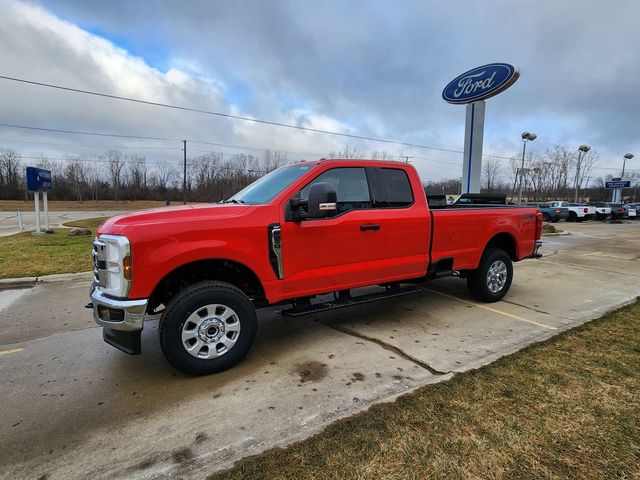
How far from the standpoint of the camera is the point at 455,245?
203 inches

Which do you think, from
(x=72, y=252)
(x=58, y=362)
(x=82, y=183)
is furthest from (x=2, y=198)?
(x=58, y=362)

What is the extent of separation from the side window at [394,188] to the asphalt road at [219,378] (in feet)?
5.10

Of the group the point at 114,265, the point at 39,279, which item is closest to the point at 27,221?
the point at 39,279

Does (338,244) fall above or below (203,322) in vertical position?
above

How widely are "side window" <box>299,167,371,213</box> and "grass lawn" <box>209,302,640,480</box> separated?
206cm

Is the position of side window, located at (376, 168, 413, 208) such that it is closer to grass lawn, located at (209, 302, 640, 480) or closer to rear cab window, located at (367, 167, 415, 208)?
rear cab window, located at (367, 167, 415, 208)

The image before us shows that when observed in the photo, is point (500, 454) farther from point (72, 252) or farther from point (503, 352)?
point (72, 252)

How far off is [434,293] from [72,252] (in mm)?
8859

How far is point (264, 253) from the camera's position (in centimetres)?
365

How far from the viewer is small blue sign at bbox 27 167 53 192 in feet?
46.0

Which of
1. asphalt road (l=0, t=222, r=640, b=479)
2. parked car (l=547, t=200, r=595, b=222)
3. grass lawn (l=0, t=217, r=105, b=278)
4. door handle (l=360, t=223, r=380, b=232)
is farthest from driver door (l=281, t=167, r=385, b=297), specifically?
parked car (l=547, t=200, r=595, b=222)

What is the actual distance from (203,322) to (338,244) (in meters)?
1.58

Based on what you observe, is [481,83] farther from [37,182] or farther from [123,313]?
[37,182]

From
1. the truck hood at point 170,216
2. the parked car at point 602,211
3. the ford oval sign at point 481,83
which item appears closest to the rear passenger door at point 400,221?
the truck hood at point 170,216
